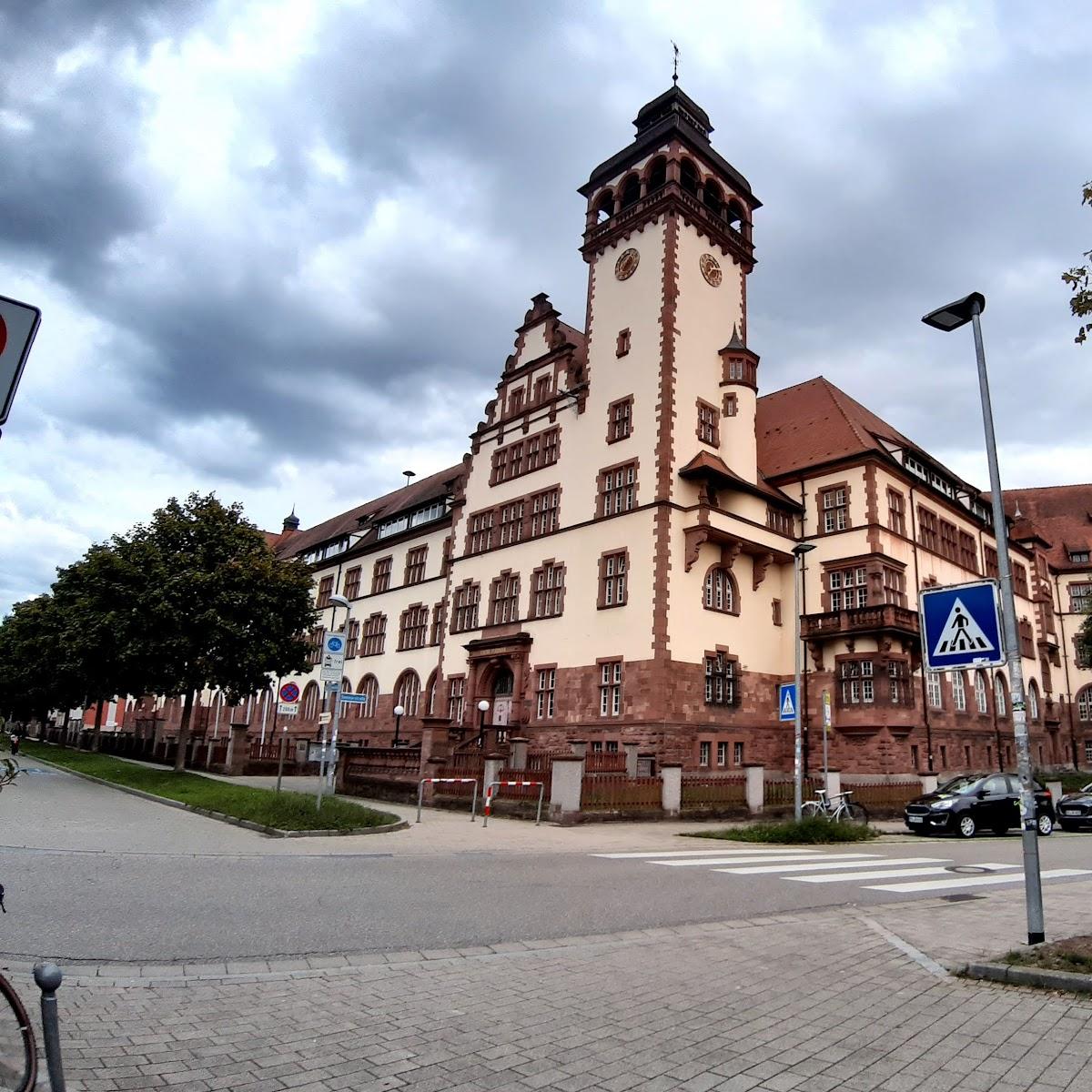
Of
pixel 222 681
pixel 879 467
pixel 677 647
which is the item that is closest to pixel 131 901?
pixel 677 647

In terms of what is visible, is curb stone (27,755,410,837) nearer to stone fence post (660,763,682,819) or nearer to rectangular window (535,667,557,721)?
stone fence post (660,763,682,819)

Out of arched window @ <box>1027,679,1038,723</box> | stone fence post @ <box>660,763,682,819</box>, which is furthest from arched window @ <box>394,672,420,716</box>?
arched window @ <box>1027,679,1038,723</box>

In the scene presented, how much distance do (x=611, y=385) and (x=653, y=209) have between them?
782 centimetres

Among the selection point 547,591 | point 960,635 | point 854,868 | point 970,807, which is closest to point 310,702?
point 547,591

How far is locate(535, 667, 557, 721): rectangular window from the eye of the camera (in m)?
32.6

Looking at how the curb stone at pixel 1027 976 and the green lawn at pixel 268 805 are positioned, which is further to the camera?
the green lawn at pixel 268 805

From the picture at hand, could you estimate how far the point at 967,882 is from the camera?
1230cm

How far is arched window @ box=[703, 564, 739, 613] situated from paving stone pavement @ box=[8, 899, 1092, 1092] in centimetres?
2455

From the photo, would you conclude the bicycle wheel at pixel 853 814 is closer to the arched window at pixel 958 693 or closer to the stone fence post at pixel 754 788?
the stone fence post at pixel 754 788

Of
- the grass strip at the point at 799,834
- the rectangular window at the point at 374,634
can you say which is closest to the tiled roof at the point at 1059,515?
the rectangular window at the point at 374,634

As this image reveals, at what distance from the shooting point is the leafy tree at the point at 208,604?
30625mm

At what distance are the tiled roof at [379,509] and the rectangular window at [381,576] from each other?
10.2ft

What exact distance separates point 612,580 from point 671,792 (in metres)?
10.7

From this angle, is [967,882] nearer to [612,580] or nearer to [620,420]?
[612,580]
